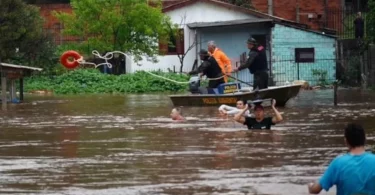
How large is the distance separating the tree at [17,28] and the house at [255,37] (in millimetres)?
8476

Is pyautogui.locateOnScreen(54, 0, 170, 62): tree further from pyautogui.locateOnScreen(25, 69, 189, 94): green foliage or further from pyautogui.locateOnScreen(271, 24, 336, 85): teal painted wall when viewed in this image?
pyautogui.locateOnScreen(271, 24, 336, 85): teal painted wall

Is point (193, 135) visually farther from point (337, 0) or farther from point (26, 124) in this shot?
point (337, 0)

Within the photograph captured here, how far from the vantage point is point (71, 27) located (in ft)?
152

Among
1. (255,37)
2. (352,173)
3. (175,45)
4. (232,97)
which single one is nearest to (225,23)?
(255,37)

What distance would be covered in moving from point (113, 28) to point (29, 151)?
2865cm

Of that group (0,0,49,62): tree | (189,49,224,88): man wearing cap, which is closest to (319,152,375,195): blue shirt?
(189,49,224,88): man wearing cap

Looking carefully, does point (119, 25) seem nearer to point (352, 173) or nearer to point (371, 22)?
point (371, 22)

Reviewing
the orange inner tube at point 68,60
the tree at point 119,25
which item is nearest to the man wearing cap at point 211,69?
the orange inner tube at point 68,60

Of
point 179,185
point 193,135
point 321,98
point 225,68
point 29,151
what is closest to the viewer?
point 179,185

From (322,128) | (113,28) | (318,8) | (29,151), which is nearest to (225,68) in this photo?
(322,128)

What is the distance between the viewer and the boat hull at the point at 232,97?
1011 inches

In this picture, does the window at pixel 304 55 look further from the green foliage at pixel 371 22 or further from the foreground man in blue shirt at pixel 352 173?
the foreground man in blue shirt at pixel 352 173

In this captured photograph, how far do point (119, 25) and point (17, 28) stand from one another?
6952 mm

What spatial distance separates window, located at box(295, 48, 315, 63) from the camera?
43906 millimetres
